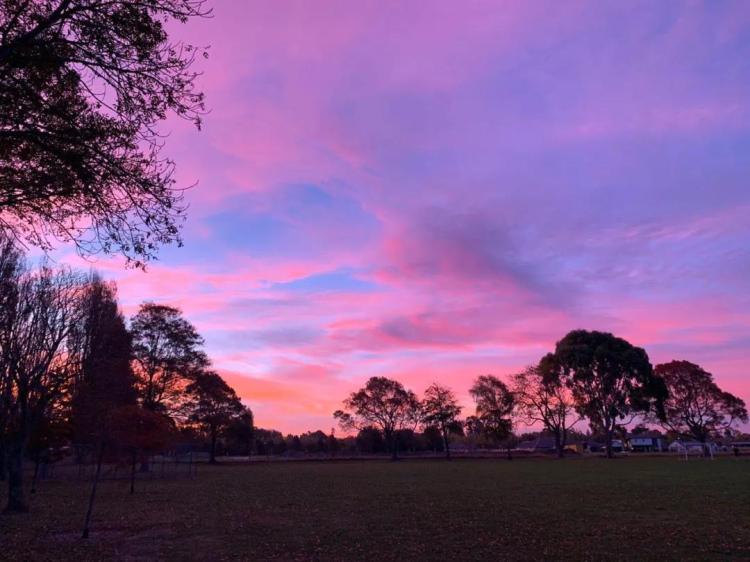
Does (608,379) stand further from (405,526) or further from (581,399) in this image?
(405,526)

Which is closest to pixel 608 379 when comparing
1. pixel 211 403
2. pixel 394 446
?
pixel 394 446

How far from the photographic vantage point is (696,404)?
252 feet

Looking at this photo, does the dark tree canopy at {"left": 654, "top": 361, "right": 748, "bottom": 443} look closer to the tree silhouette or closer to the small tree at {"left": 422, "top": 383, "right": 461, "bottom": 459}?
the small tree at {"left": 422, "top": 383, "right": 461, "bottom": 459}

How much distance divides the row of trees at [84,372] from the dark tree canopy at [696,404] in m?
64.8

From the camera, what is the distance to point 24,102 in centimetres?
623

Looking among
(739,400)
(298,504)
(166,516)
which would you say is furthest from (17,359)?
(739,400)

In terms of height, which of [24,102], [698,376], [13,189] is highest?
[698,376]

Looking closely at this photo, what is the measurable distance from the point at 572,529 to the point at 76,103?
43.8 ft

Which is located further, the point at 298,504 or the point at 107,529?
the point at 298,504

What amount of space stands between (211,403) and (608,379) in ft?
161

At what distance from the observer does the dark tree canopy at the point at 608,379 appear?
2736 inches

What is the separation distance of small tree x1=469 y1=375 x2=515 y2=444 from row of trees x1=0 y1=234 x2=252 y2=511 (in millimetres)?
46993

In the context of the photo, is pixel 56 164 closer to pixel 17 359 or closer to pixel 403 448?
pixel 17 359

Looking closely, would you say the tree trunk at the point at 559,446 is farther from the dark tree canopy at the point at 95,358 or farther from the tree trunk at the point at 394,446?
the dark tree canopy at the point at 95,358
